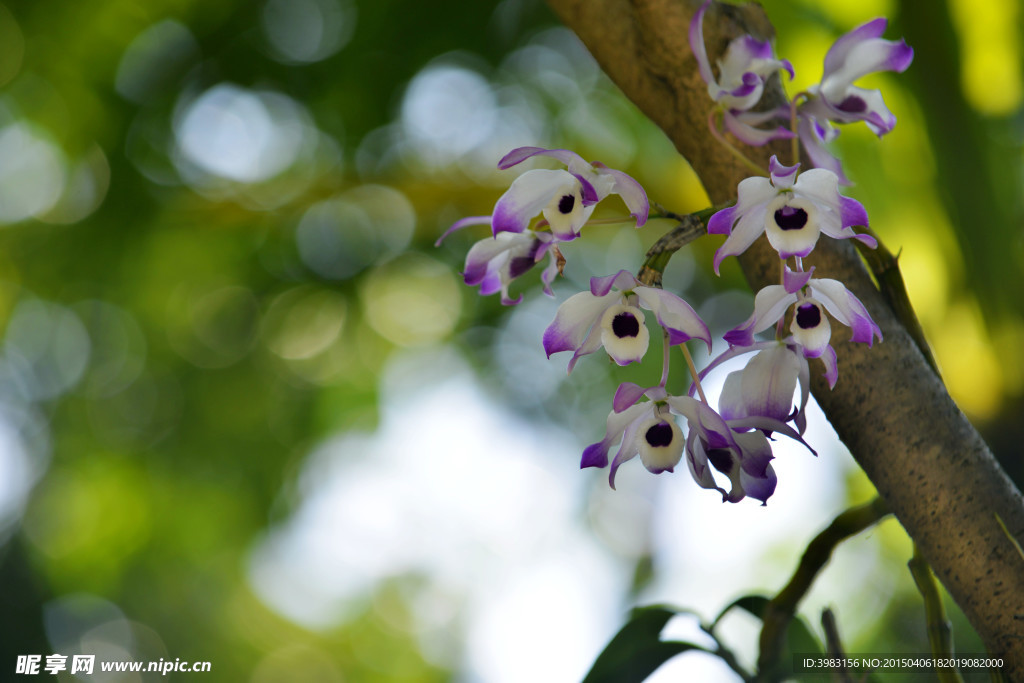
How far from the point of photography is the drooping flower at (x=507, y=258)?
264mm

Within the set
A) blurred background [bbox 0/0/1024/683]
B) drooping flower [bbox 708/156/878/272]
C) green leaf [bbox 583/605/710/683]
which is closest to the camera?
drooping flower [bbox 708/156/878/272]

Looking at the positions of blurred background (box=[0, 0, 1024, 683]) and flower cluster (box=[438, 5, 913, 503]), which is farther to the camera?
blurred background (box=[0, 0, 1024, 683])

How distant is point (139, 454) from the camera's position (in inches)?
72.0

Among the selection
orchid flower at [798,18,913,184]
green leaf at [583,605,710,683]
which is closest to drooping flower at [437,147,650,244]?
orchid flower at [798,18,913,184]

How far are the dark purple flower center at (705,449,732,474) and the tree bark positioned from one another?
0.18 ft

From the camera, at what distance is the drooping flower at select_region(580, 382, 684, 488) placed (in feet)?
0.75

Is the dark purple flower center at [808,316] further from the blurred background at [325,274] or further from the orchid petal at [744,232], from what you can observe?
the blurred background at [325,274]

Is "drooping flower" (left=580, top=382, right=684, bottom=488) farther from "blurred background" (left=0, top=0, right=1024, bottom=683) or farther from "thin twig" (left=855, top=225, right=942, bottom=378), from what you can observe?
"blurred background" (left=0, top=0, right=1024, bottom=683)

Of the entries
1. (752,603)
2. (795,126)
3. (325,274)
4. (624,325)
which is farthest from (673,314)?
(325,274)

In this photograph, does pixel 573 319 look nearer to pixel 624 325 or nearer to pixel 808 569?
pixel 624 325

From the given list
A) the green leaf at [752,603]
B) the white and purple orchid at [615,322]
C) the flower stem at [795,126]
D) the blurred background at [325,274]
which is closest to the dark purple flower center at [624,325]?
the white and purple orchid at [615,322]

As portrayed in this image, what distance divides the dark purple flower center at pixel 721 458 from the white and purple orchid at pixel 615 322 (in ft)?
0.13

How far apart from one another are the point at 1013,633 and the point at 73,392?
2.12 meters

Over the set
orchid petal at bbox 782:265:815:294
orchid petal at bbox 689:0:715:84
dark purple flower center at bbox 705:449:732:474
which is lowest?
dark purple flower center at bbox 705:449:732:474
